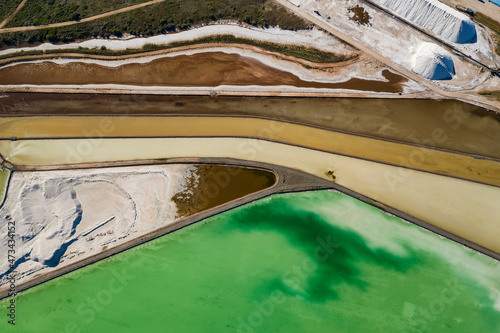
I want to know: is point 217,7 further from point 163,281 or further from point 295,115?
point 163,281

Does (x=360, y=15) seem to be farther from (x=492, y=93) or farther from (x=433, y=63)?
(x=492, y=93)

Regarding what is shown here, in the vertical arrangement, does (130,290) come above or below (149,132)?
below

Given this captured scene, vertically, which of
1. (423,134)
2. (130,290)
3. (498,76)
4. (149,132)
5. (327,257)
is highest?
(498,76)

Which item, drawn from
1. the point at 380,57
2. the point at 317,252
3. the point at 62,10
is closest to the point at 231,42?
the point at 380,57

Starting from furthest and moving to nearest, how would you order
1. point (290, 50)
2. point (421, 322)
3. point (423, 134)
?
1. point (290, 50)
2. point (423, 134)
3. point (421, 322)

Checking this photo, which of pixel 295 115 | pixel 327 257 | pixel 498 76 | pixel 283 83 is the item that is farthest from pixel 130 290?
pixel 498 76

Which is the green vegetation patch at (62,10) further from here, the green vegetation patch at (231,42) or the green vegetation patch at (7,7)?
the green vegetation patch at (231,42)

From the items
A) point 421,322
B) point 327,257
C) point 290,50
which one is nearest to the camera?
point 421,322

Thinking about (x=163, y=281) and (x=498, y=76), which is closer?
(x=163, y=281)
